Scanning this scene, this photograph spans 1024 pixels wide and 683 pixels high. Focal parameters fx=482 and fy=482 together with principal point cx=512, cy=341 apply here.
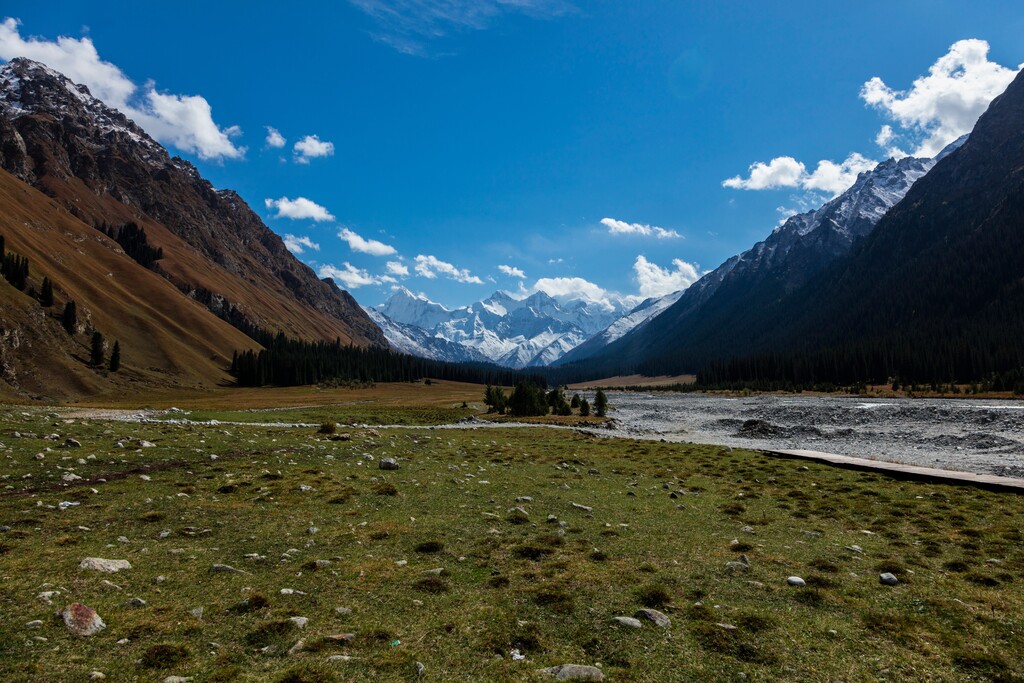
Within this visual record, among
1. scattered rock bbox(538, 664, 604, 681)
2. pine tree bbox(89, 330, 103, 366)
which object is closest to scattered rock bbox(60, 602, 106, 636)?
scattered rock bbox(538, 664, 604, 681)

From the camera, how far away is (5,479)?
15.5 m

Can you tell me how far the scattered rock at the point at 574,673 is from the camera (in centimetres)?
673

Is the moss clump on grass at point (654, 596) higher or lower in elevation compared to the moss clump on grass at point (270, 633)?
lower

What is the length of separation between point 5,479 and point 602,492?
20896mm

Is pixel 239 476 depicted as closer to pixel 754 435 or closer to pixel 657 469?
pixel 657 469

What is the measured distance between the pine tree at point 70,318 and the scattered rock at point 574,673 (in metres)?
146

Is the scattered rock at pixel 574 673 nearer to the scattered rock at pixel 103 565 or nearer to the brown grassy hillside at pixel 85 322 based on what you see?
the scattered rock at pixel 103 565

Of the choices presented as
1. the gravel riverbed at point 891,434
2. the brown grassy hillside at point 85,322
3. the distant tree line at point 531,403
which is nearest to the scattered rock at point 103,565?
the gravel riverbed at point 891,434

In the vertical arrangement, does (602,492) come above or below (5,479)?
below

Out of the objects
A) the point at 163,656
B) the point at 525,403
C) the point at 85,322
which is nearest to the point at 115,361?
the point at 85,322

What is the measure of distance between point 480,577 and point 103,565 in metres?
7.37

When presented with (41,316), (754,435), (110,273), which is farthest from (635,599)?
(110,273)

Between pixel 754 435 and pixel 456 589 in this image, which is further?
pixel 754 435

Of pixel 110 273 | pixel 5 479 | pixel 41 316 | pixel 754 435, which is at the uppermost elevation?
pixel 110 273
